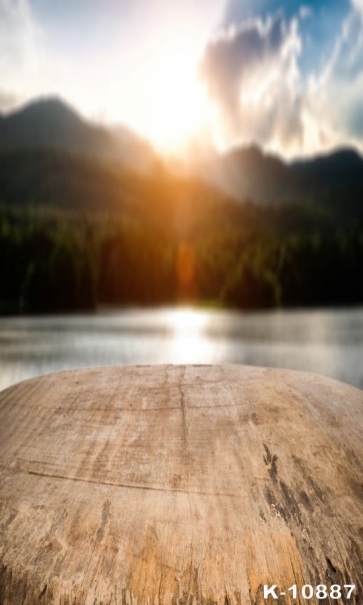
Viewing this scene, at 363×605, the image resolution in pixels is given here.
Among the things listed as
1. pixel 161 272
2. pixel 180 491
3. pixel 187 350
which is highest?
pixel 161 272

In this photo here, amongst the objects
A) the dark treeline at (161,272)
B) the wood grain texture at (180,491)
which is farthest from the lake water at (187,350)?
the dark treeline at (161,272)

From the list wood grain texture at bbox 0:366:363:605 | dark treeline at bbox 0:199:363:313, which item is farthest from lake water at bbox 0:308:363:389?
dark treeline at bbox 0:199:363:313

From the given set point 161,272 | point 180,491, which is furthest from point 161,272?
point 180,491

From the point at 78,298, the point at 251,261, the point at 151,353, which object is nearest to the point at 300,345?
the point at 151,353

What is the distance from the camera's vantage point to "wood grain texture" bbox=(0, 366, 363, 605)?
269cm

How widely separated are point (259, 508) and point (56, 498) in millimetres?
1242

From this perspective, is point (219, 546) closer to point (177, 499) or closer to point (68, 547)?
point (177, 499)

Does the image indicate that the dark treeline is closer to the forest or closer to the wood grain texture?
the forest

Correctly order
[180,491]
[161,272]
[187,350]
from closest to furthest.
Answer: [180,491] < [187,350] < [161,272]

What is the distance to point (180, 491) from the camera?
3014mm

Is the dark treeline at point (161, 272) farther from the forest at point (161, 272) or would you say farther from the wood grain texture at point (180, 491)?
the wood grain texture at point (180, 491)

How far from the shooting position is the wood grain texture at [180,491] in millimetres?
2693

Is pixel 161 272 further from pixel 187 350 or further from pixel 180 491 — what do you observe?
pixel 180 491

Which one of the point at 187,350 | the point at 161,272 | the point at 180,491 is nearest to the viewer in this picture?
the point at 180,491
